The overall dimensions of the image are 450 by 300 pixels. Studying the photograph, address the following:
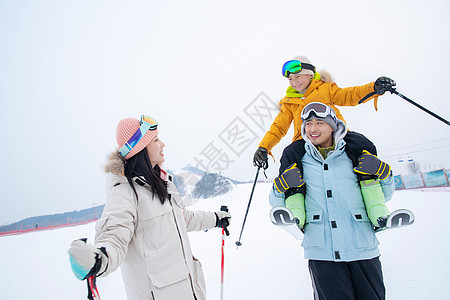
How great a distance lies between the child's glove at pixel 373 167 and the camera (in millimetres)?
1884

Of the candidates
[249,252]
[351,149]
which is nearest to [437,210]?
[249,252]

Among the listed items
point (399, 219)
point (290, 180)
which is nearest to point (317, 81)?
point (290, 180)

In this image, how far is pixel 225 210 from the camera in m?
2.83

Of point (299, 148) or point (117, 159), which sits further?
point (299, 148)

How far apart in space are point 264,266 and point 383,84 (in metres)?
4.14

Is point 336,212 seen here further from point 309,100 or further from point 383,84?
point 383,84

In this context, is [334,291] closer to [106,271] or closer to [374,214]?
[374,214]

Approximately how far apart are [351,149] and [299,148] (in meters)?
0.44

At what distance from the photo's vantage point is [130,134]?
81.6 inches

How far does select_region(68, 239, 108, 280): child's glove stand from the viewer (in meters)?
1.13

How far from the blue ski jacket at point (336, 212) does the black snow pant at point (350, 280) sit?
7 cm

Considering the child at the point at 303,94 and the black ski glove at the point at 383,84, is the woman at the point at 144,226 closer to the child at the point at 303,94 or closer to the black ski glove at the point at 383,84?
the child at the point at 303,94

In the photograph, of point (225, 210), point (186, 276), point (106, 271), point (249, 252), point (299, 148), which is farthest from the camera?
point (249, 252)

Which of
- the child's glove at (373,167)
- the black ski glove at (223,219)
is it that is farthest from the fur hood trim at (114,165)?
the child's glove at (373,167)
